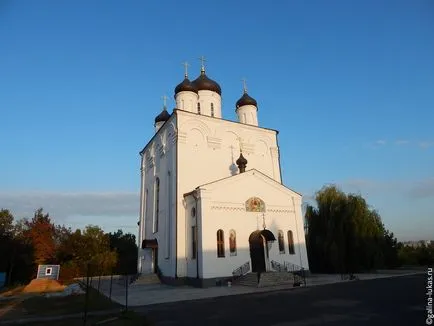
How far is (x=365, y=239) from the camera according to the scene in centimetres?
2255

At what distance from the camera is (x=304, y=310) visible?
9.26 meters

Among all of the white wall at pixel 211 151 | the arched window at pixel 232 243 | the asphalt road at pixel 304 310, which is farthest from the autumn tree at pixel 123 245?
the asphalt road at pixel 304 310

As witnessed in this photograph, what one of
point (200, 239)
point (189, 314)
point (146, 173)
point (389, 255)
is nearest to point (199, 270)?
point (200, 239)

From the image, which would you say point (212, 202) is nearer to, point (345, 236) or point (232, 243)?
point (232, 243)

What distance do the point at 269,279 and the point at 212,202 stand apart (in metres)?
5.54

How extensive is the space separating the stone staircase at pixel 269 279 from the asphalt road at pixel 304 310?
485 cm

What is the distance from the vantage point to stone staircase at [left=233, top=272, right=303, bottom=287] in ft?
56.5

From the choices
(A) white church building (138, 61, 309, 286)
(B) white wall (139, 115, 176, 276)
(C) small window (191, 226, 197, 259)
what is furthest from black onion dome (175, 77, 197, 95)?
(C) small window (191, 226, 197, 259)

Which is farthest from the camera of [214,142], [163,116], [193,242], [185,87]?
[163,116]

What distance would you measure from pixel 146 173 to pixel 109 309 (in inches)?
733

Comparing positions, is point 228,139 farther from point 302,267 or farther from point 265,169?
point 302,267

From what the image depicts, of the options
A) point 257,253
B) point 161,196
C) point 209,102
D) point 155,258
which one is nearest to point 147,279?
point 155,258

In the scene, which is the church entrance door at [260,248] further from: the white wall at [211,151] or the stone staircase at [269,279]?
the white wall at [211,151]

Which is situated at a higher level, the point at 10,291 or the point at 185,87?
the point at 185,87
